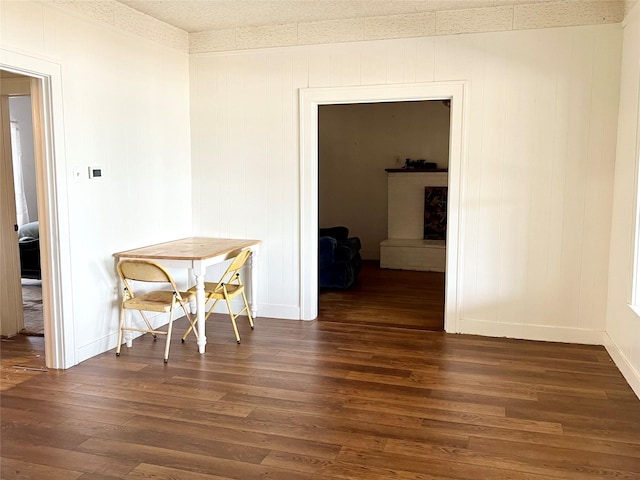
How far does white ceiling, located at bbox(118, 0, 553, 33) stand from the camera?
433cm

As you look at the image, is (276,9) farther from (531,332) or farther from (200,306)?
(531,332)

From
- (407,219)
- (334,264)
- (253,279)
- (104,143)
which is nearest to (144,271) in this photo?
(104,143)

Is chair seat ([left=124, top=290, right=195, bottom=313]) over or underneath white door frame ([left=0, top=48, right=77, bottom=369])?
underneath

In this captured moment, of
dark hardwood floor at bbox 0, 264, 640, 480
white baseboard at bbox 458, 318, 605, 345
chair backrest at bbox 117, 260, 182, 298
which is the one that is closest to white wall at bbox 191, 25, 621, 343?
white baseboard at bbox 458, 318, 605, 345

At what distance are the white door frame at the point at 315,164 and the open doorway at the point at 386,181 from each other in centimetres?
186

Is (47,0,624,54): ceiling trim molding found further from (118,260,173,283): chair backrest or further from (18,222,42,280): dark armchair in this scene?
(18,222,42,280): dark armchair

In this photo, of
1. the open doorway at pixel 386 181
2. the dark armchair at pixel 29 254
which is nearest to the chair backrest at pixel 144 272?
the open doorway at pixel 386 181

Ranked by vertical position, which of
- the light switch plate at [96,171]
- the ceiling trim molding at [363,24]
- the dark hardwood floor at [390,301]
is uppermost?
the ceiling trim molding at [363,24]

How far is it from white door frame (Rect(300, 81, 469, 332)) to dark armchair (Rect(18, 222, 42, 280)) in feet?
12.8

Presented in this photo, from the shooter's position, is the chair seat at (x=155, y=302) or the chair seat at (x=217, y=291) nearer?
the chair seat at (x=155, y=302)

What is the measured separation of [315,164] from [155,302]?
1892 mm

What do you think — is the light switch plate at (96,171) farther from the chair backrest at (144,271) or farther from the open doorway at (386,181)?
the open doorway at (386,181)

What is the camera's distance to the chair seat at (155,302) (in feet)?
13.3

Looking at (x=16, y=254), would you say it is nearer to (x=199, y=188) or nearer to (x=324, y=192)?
(x=199, y=188)
